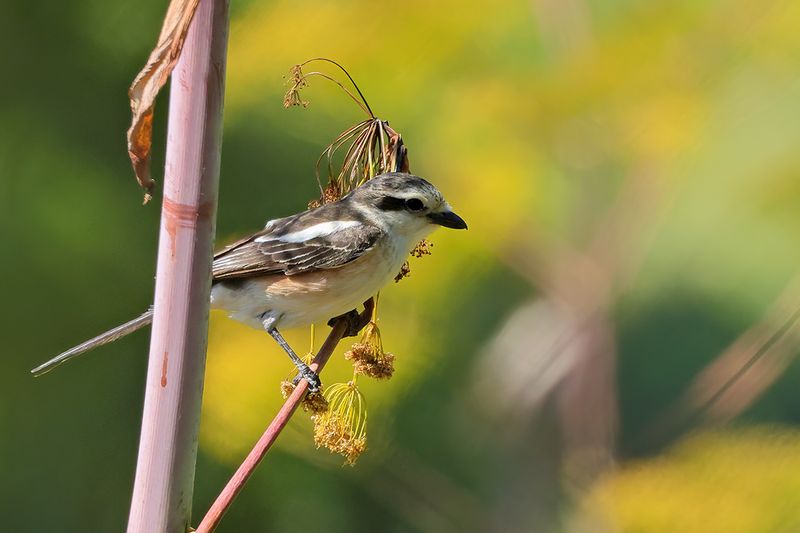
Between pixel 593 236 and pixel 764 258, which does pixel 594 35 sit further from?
pixel 764 258

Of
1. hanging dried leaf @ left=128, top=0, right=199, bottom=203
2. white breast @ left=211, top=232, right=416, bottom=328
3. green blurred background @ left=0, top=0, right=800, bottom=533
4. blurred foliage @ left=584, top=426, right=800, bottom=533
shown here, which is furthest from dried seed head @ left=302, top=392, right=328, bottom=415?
blurred foliage @ left=584, top=426, right=800, bottom=533

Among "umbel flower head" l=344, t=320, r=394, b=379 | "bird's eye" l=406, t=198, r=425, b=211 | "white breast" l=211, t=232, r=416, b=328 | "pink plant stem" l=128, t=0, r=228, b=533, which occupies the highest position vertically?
"pink plant stem" l=128, t=0, r=228, b=533

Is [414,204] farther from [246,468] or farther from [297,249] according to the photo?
[246,468]

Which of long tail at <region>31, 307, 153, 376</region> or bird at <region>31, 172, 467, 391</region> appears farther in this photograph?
bird at <region>31, 172, 467, 391</region>

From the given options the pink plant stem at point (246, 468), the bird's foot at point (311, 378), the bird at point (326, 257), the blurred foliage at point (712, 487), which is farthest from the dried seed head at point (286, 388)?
the blurred foliage at point (712, 487)

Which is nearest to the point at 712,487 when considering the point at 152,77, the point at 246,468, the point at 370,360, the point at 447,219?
the point at 447,219

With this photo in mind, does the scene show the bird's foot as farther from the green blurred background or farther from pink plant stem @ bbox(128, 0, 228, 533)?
the green blurred background
